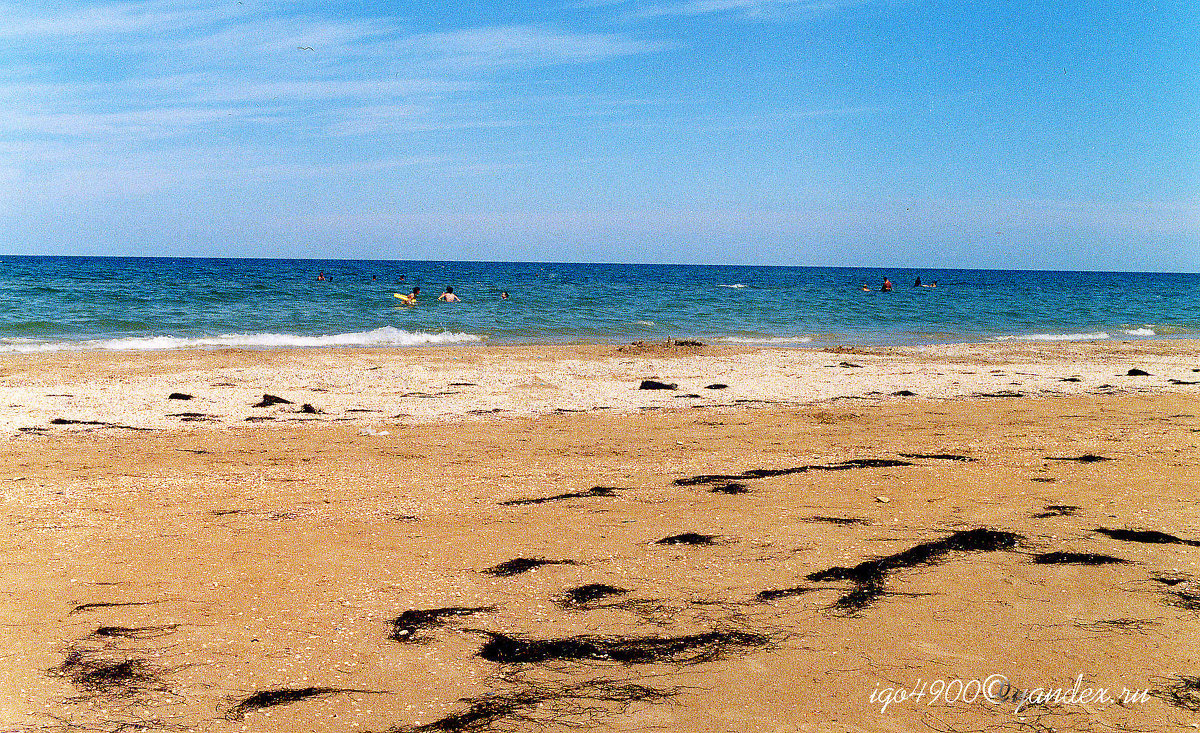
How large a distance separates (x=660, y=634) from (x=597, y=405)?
784 centimetres

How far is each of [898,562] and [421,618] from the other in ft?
9.40

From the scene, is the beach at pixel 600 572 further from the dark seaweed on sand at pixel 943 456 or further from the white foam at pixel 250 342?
the white foam at pixel 250 342

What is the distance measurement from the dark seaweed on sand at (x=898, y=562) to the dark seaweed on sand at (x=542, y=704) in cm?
145

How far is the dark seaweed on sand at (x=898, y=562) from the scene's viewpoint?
4.59 meters

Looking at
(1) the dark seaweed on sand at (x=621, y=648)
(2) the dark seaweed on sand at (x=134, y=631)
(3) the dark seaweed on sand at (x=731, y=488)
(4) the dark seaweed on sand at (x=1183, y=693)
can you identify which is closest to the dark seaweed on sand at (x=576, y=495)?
(3) the dark seaweed on sand at (x=731, y=488)

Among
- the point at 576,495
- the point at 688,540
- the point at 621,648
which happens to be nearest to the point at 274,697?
the point at 621,648

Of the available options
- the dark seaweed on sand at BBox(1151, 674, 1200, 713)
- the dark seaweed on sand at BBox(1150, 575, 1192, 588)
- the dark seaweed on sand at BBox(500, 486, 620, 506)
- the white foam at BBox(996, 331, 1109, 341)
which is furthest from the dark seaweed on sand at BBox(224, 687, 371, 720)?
the white foam at BBox(996, 331, 1109, 341)

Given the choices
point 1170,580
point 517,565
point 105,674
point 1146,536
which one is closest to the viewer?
point 105,674

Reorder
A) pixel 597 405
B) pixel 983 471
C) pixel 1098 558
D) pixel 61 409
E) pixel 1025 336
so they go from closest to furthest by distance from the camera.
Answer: pixel 1098 558 → pixel 983 471 → pixel 61 409 → pixel 597 405 → pixel 1025 336

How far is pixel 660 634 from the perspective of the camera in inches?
165

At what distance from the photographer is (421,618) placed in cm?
438

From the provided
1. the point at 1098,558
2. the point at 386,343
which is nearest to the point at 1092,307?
the point at 386,343

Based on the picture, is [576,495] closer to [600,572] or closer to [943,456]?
[600,572]

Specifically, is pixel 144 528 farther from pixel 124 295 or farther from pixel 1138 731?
pixel 124 295
